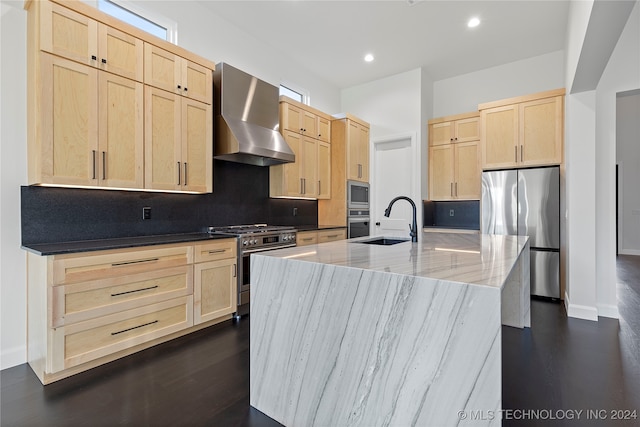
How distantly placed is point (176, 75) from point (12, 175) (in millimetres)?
1479

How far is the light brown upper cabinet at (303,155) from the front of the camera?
4.18 meters

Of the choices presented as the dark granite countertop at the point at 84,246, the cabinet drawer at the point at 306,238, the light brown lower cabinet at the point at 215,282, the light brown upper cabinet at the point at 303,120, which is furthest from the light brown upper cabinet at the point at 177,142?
the cabinet drawer at the point at 306,238

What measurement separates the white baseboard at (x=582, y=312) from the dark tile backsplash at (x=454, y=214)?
1.77 metres

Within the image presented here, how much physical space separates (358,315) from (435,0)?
3.47m

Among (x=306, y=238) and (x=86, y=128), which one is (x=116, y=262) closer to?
(x=86, y=128)

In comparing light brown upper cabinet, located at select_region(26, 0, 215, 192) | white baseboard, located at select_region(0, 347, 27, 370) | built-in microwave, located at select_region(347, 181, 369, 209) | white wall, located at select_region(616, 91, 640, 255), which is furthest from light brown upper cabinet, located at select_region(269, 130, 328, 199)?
white wall, located at select_region(616, 91, 640, 255)

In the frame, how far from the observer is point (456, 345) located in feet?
3.61

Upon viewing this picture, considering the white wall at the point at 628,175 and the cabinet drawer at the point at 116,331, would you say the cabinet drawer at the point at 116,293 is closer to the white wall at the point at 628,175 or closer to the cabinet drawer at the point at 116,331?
the cabinet drawer at the point at 116,331

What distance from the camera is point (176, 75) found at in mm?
2926

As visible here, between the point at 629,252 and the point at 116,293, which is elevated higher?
the point at 116,293

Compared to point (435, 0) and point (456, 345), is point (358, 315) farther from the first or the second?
point (435, 0)

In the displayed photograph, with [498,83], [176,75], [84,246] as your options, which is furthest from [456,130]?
[84,246]

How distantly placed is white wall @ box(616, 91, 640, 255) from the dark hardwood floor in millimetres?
6261

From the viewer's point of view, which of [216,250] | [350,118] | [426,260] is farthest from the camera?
[350,118]
